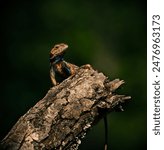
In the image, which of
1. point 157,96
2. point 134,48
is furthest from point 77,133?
point 134,48

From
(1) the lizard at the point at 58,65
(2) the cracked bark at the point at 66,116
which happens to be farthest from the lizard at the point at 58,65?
(2) the cracked bark at the point at 66,116

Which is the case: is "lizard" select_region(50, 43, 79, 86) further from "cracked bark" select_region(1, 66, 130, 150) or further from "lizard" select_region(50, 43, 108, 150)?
"cracked bark" select_region(1, 66, 130, 150)

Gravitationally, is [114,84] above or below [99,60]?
below

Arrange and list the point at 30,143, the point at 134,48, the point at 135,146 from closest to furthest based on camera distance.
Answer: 1. the point at 30,143
2. the point at 135,146
3. the point at 134,48

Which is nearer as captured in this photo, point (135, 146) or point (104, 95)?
point (104, 95)

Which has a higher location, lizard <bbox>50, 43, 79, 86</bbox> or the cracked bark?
lizard <bbox>50, 43, 79, 86</bbox>

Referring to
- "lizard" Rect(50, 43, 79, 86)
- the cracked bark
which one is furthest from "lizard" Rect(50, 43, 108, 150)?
the cracked bark

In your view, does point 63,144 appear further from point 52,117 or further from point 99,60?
point 99,60

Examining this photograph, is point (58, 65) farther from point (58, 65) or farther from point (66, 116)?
point (66, 116)

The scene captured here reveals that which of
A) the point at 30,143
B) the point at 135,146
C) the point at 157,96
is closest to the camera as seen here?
the point at 30,143

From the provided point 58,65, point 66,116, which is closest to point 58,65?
point 58,65
